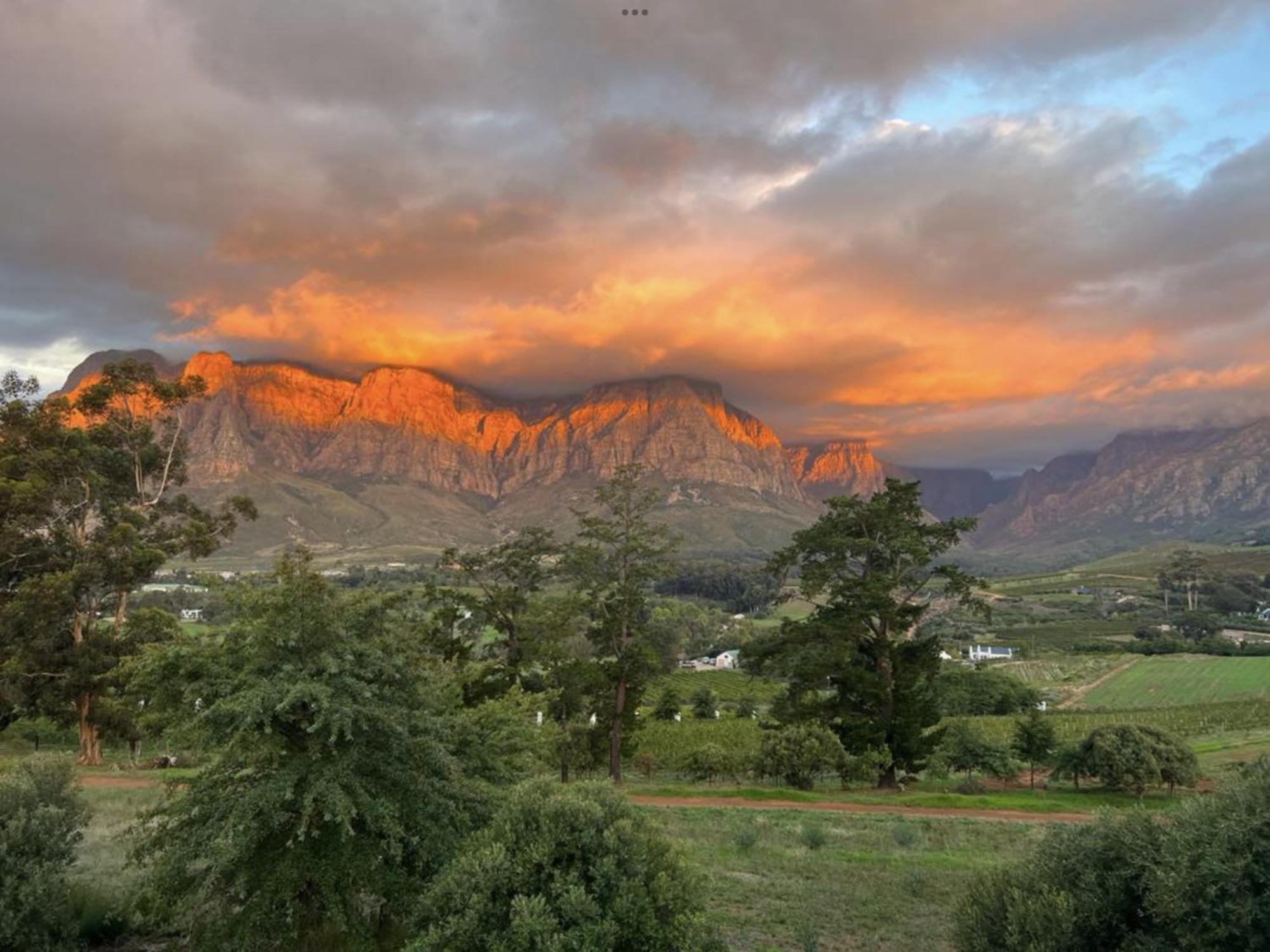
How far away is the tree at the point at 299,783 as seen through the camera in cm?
910

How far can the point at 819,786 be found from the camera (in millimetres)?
33031

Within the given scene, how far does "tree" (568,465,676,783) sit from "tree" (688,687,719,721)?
44.0 metres

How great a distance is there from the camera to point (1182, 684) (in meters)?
90.9

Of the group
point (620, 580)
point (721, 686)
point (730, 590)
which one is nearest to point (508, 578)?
point (620, 580)

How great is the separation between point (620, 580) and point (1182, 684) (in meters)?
95.1

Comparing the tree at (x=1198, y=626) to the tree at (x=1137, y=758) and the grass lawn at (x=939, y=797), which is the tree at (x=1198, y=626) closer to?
the tree at (x=1137, y=758)

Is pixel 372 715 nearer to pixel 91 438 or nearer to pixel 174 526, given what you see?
pixel 174 526

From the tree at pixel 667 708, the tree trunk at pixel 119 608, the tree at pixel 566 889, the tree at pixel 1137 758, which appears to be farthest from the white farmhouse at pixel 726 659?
the tree at pixel 566 889

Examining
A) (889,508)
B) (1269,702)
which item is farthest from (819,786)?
(1269,702)

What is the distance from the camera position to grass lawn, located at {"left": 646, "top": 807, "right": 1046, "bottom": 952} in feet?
37.6

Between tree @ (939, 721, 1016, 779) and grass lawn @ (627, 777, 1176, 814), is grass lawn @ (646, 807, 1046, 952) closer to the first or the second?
grass lawn @ (627, 777, 1176, 814)

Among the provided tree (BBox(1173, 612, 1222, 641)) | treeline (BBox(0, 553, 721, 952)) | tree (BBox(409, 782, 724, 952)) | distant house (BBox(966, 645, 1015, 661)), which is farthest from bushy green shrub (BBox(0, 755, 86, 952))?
tree (BBox(1173, 612, 1222, 641))

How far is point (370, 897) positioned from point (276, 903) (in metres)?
1.50

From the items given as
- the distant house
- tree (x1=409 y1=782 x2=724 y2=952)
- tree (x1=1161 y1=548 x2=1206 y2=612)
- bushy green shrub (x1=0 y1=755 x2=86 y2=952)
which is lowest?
the distant house
